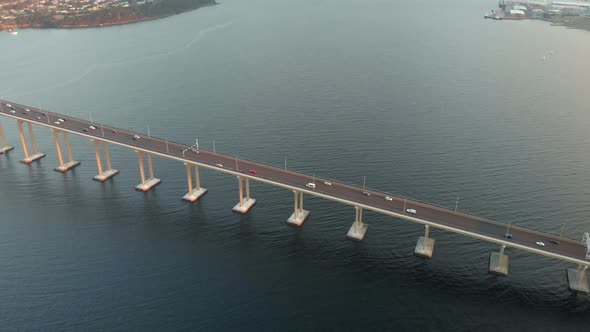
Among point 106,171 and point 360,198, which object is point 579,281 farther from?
point 106,171

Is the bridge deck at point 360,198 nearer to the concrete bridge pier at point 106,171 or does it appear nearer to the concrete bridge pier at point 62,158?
the concrete bridge pier at point 62,158

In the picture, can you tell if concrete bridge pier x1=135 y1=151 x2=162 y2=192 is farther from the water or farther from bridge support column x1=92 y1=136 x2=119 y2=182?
bridge support column x1=92 y1=136 x2=119 y2=182

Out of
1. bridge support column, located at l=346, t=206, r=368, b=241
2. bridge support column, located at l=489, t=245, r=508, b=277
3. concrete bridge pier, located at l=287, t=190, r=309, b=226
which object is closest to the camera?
bridge support column, located at l=489, t=245, r=508, b=277

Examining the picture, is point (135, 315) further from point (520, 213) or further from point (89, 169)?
point (520, 213)

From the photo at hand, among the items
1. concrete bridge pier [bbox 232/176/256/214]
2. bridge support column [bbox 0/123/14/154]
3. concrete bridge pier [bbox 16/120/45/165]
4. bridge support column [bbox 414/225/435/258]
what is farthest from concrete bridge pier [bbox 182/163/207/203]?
bridge support column [bbox 0/123/14/154]

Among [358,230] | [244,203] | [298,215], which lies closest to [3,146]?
[244,203]

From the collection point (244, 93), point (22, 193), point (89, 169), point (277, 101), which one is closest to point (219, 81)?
point (244, 93)

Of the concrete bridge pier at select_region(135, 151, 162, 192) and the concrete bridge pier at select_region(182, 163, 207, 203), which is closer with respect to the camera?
the concrete bridge pier at select_region(182, 163, 207, 203)
